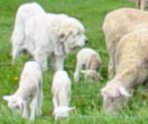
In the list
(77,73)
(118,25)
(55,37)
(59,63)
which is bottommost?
(77,73)

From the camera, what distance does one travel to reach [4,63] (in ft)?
41.1

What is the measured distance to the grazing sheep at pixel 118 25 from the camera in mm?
11727

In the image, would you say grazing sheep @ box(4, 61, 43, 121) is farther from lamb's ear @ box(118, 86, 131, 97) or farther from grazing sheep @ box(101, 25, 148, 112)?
lamb's ear @ box(118, 86, 131, 97)

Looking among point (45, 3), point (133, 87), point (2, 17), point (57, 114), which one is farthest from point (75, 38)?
point (45, 3)

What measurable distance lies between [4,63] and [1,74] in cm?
131

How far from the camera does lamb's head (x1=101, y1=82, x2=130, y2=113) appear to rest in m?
9.02

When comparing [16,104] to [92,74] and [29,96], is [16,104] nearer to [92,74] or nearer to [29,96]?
[29,96]

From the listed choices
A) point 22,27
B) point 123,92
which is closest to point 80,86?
point 123,92

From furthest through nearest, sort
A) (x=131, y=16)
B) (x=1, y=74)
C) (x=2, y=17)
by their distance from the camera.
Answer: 1. (x=2, y=17)
2. (x=131, y=16)
3. (x=1, y=74)

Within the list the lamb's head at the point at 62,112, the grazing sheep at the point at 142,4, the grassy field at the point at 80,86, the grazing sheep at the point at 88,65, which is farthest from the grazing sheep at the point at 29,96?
the grazing sheep at the point at 142,4

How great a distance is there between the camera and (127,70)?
32.2 feet

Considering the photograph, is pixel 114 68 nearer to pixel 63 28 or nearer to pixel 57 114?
pixel 63 28

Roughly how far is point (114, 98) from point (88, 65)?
2.90 m

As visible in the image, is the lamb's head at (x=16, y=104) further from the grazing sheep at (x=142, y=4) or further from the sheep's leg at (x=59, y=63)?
the grazing sheep at (x=142, y=4)
